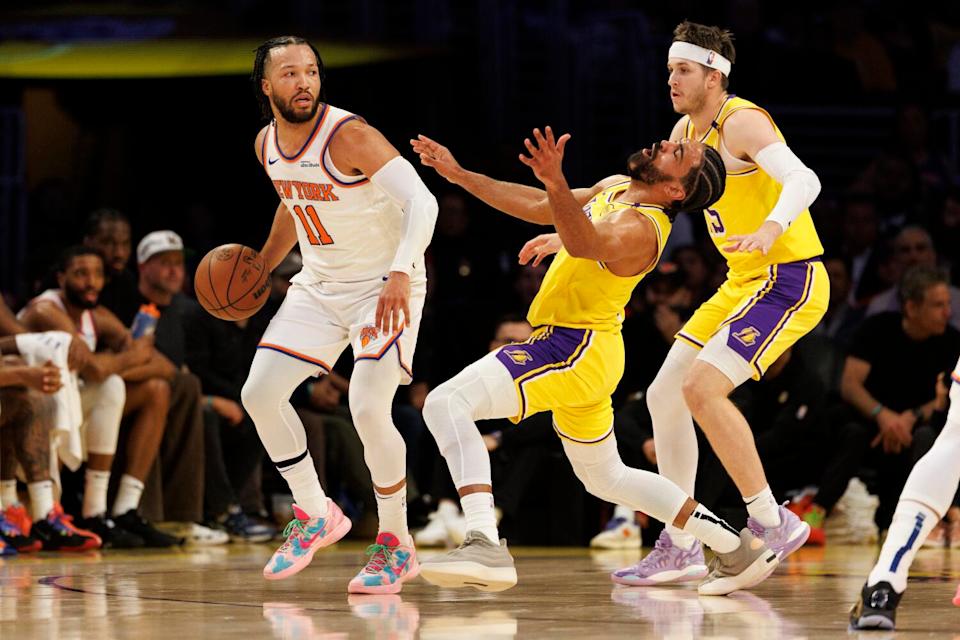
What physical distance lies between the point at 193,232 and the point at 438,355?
8.69ft

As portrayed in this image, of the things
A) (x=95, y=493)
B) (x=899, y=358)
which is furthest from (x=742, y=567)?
(x=95, y=493)

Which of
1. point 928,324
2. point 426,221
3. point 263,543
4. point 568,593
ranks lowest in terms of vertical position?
point 263,543

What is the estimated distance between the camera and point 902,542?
14.2 ft

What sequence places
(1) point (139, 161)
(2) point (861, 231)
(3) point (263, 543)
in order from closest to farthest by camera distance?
1. (3) point (263, 543)
2. (2) point (861, 231)
3. (1) point (139, 161)

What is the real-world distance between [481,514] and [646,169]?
1354 millimetres

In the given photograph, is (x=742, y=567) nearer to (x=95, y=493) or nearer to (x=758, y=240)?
(x=758, y=240)

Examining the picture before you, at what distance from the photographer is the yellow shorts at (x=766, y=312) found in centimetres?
568

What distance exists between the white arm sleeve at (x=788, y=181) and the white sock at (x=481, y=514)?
4.52ft

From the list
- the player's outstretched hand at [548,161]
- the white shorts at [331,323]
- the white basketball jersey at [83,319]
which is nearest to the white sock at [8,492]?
the white basketball jersey at [83,319]

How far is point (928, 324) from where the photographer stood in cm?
869

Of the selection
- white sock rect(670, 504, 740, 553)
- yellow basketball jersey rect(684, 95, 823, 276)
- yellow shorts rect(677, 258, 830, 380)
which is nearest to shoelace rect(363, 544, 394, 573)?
white sock rect(670, 504, 740, 553)

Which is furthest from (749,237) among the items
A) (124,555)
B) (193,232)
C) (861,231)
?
(193,232)

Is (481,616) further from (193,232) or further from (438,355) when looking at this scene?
(193,232)

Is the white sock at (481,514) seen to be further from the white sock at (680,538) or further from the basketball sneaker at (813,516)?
the basketball sneaker at (813,516)
